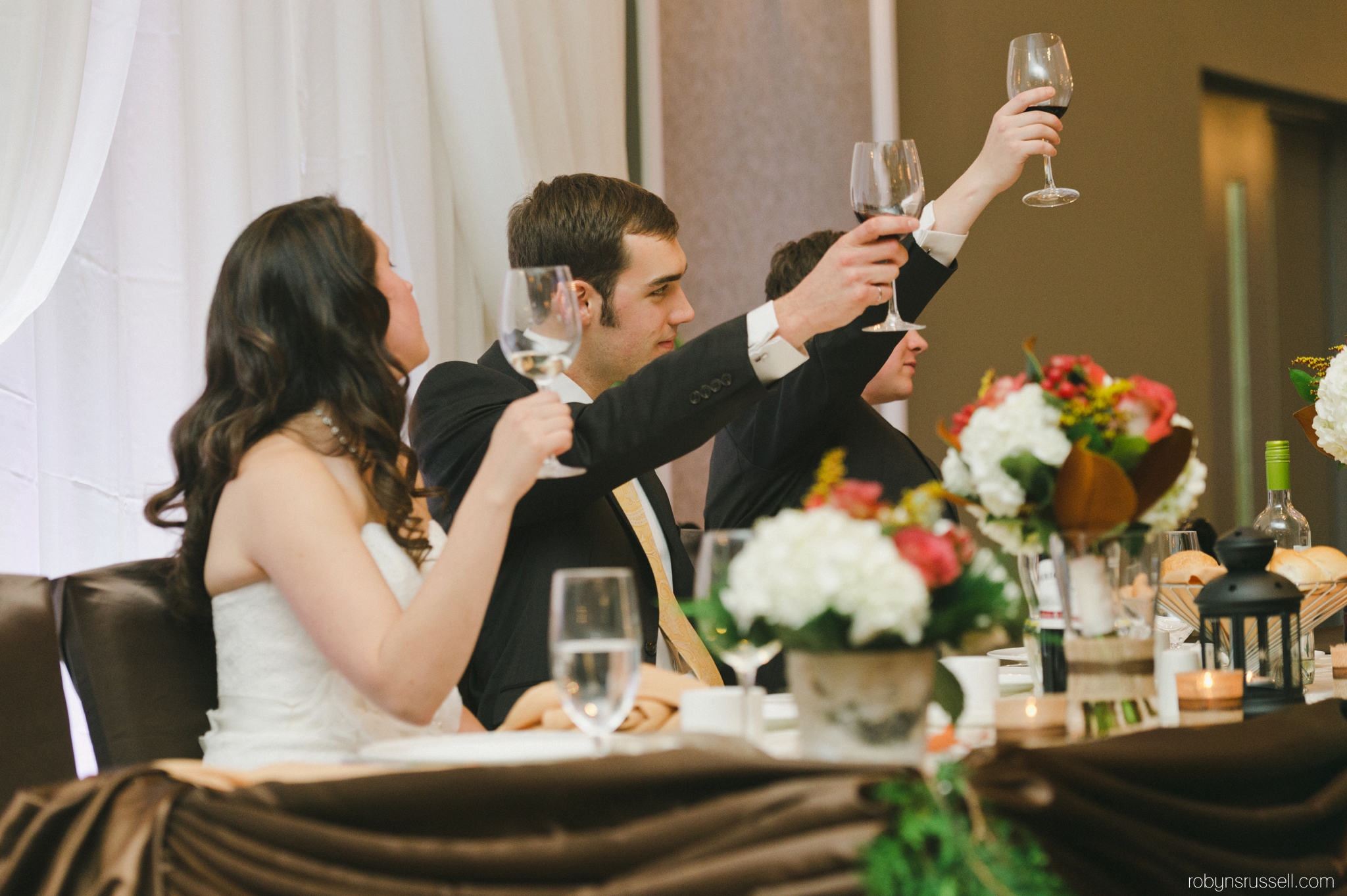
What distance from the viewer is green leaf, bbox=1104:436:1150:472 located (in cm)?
116

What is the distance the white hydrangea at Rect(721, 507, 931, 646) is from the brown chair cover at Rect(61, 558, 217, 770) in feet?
2.71

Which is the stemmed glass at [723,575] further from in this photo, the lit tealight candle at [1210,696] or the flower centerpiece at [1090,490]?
the lit tealight candle at [1210,696]

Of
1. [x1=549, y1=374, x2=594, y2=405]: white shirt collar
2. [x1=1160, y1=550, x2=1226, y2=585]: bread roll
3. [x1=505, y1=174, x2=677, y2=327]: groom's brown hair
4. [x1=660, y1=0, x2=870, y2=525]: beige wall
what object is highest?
[x1=660, y1=0, x2=870, y2=525]: beige wall

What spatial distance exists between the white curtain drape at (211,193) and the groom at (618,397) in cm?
77

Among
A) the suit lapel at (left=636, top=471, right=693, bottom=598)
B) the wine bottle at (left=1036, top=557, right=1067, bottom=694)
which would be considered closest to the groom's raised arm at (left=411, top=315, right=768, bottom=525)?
the suit lapel at (left=636, top=471, right=693, bottom=598)

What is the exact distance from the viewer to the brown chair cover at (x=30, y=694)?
136cm

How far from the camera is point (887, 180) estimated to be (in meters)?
1.71

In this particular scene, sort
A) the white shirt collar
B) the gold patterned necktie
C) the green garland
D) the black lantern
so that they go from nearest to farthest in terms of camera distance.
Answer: the green garland → the black lantern → the gold patterned necktie → the white shirt collar

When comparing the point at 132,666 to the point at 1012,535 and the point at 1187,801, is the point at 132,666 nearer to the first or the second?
the point at 1012,535

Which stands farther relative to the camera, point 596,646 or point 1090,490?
point 1090,490

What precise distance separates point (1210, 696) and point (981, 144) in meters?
3.53

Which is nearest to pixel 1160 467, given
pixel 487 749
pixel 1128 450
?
pixel 1128 450

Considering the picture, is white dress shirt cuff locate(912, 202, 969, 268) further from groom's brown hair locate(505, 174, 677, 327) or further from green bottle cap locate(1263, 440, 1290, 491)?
green bottle cap locate(1263, 440, 1290, 491)

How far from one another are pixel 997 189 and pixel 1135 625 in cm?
106
